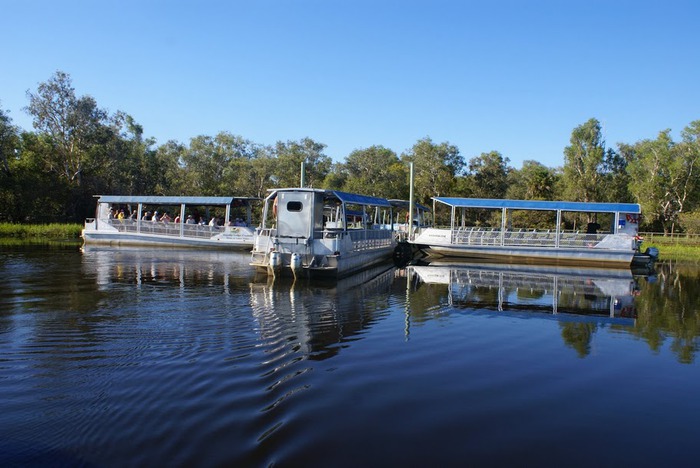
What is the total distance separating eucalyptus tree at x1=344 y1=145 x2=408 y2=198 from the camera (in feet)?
166

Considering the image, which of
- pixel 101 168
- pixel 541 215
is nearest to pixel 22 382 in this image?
pixel 541 215

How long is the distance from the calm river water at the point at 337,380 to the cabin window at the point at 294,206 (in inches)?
183

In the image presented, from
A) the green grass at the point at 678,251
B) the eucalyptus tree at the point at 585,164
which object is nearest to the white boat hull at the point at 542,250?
the green grass at the point at 678,251

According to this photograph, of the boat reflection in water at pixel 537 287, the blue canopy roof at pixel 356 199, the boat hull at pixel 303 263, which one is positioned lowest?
the boat reflection in water at pixel 537 287

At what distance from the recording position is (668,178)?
161 ft

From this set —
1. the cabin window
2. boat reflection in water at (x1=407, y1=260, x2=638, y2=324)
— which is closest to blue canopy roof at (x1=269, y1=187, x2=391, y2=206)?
the cabin window

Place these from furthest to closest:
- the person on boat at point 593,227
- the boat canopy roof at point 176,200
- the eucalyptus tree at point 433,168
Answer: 1. the eucalyptus tree at point 433,168
2. the boat canopy roof at point 176,200
3. the person on boat at point 593,227

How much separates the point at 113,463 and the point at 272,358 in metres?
3.27

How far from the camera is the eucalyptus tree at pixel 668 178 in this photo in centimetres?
4756

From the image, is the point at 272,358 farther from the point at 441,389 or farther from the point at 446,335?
the point at 446,335

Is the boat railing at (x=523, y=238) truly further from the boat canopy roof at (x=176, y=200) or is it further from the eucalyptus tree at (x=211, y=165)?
the eucalyptus tree at (x=211, y=165)

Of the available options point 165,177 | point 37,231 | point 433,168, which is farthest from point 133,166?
point 433,168

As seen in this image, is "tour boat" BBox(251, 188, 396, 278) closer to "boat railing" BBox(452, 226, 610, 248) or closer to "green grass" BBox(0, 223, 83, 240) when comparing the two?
"boat railing" BBox(452, 226, 610, 248)

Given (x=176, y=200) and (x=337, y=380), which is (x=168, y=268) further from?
(x=337, y=380)
